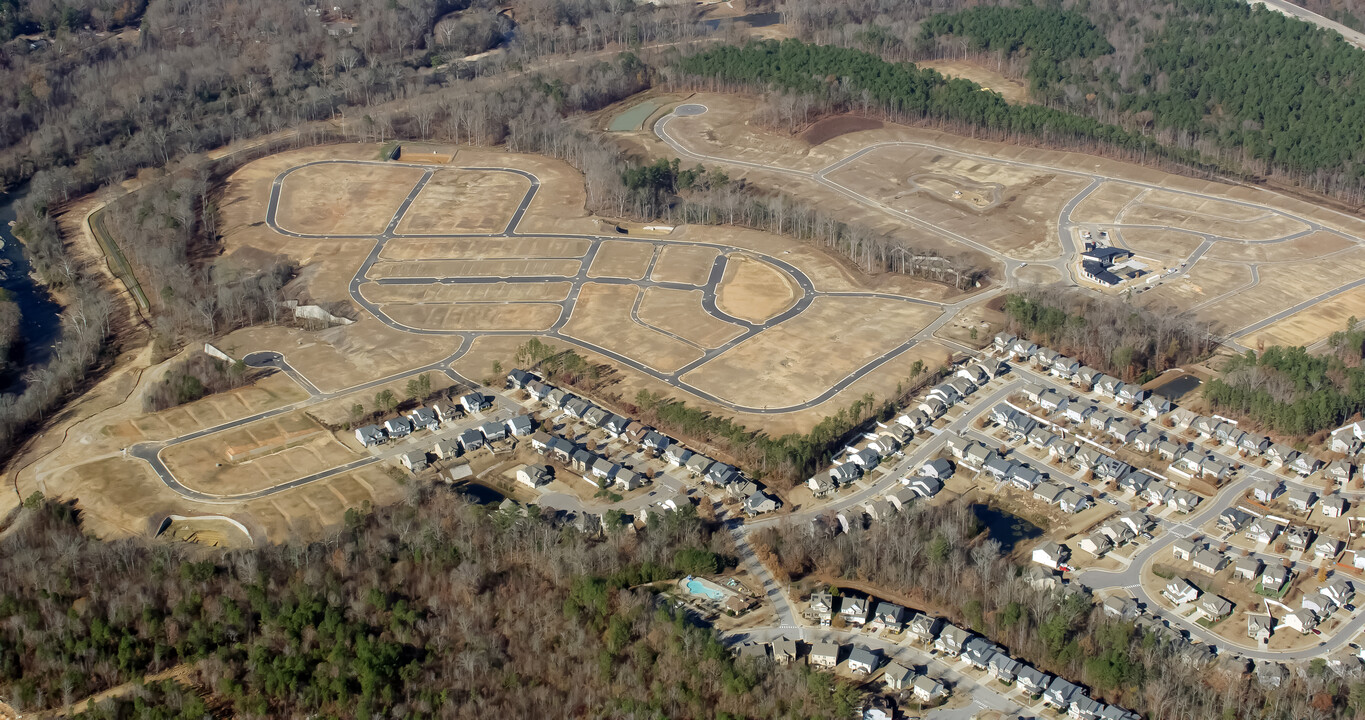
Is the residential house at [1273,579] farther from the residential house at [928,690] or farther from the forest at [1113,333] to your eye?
the forest at [1113,333]

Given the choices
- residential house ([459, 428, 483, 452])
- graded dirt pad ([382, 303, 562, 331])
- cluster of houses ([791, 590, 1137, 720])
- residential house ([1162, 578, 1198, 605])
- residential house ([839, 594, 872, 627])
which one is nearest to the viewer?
cluster of houses ([791, 590, 1137, 720])

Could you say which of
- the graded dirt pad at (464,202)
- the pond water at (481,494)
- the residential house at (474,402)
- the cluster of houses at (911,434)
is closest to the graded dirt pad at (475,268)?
the graded dirt pad at (464,202)

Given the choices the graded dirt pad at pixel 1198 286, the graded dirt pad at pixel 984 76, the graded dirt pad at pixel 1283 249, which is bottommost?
the graded dirt pad at pixel 1198 286

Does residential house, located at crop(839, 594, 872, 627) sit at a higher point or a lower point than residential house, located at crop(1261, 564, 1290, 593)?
lower

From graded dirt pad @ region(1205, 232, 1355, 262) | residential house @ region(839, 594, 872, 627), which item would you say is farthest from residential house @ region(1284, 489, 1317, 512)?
graded dirt pad @ region(1205, 232, 1355, 262)

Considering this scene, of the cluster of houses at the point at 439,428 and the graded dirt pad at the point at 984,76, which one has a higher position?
the graded dirt pad at the point at 984,76

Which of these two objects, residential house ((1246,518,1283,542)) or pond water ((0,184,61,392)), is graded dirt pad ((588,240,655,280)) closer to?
pond water ((0,184,61,392))

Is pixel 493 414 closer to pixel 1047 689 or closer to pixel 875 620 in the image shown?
pixel 875 620

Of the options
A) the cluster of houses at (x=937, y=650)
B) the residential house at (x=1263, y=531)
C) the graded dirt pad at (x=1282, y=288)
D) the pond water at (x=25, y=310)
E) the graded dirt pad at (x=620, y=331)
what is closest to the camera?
the cluster of houses at (x=937, y=650)
